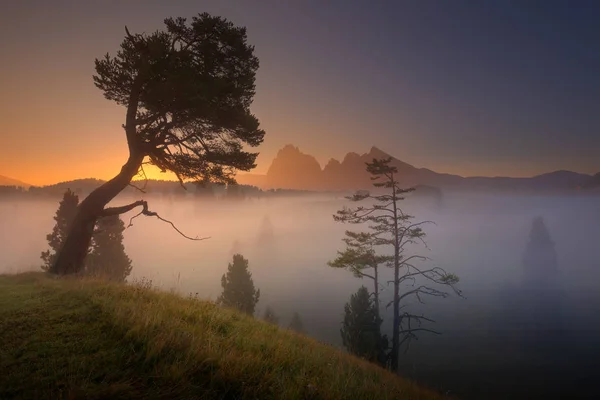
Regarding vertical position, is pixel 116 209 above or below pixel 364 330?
above

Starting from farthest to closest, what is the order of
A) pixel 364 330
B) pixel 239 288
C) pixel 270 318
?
pixel 239 288
pixel 270 318
pixel 364 330

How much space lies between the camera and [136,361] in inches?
157

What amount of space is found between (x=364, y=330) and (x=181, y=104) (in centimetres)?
2236

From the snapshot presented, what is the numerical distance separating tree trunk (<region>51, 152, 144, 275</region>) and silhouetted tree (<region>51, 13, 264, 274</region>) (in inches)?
1.3

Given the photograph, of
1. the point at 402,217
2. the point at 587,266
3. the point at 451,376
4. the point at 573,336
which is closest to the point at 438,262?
the point at 587,266

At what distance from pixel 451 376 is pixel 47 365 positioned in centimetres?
4700

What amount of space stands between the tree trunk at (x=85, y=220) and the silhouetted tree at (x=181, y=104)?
1.3 inches

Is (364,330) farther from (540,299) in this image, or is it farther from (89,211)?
(540,299)

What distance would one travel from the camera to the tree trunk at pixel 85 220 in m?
11.6

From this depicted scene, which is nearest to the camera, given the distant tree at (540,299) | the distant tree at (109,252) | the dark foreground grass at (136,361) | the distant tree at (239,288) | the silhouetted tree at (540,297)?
the dark foreground grass at (136,361)

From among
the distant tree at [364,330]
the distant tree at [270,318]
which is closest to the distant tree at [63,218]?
the distant tree at [270,318]

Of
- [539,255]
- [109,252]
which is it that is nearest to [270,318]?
[109,252]

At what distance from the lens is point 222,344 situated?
510 cm

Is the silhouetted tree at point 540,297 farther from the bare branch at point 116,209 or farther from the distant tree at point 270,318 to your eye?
the bare branch at point 116,209
